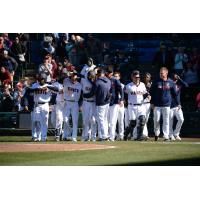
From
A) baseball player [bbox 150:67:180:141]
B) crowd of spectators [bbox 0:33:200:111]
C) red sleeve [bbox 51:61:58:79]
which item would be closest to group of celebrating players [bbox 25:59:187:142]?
baseball player [bbox 150:67:180:141]

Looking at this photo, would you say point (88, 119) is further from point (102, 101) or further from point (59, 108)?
point (59, 108)

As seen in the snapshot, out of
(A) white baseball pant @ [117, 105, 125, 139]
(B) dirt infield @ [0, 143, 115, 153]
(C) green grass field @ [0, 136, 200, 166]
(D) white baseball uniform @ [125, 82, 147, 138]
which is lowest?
(C) green grass field @ [0, 136, 200, 166]

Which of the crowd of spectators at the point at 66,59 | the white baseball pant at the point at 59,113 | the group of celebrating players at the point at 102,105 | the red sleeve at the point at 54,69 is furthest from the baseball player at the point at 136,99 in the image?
the red sleeve at the point at 54,69

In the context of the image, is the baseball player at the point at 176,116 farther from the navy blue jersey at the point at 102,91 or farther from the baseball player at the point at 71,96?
the baseball player at the point at 71,96

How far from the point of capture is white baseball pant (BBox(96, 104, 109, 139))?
12.5 meters

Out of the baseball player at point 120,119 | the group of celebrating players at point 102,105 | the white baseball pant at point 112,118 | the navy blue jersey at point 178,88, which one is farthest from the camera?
the navy blue jersey at point 178,88

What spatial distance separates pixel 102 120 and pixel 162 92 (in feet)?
4.65

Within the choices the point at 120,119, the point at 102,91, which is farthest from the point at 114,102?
the point at 102,91

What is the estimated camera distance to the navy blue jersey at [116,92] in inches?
506

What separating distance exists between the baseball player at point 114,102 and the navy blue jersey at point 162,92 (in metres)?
0.67

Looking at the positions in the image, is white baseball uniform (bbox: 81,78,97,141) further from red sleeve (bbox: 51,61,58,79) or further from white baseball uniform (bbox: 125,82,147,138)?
red sleeve (bbox: 51,61,58,79)

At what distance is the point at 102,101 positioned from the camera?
12531mm

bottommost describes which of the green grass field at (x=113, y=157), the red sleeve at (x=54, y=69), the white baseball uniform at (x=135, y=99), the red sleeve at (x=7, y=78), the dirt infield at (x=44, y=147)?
the green grass field at (x=113, y=157)

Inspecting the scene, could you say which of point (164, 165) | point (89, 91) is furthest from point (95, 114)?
point (164, 165)
